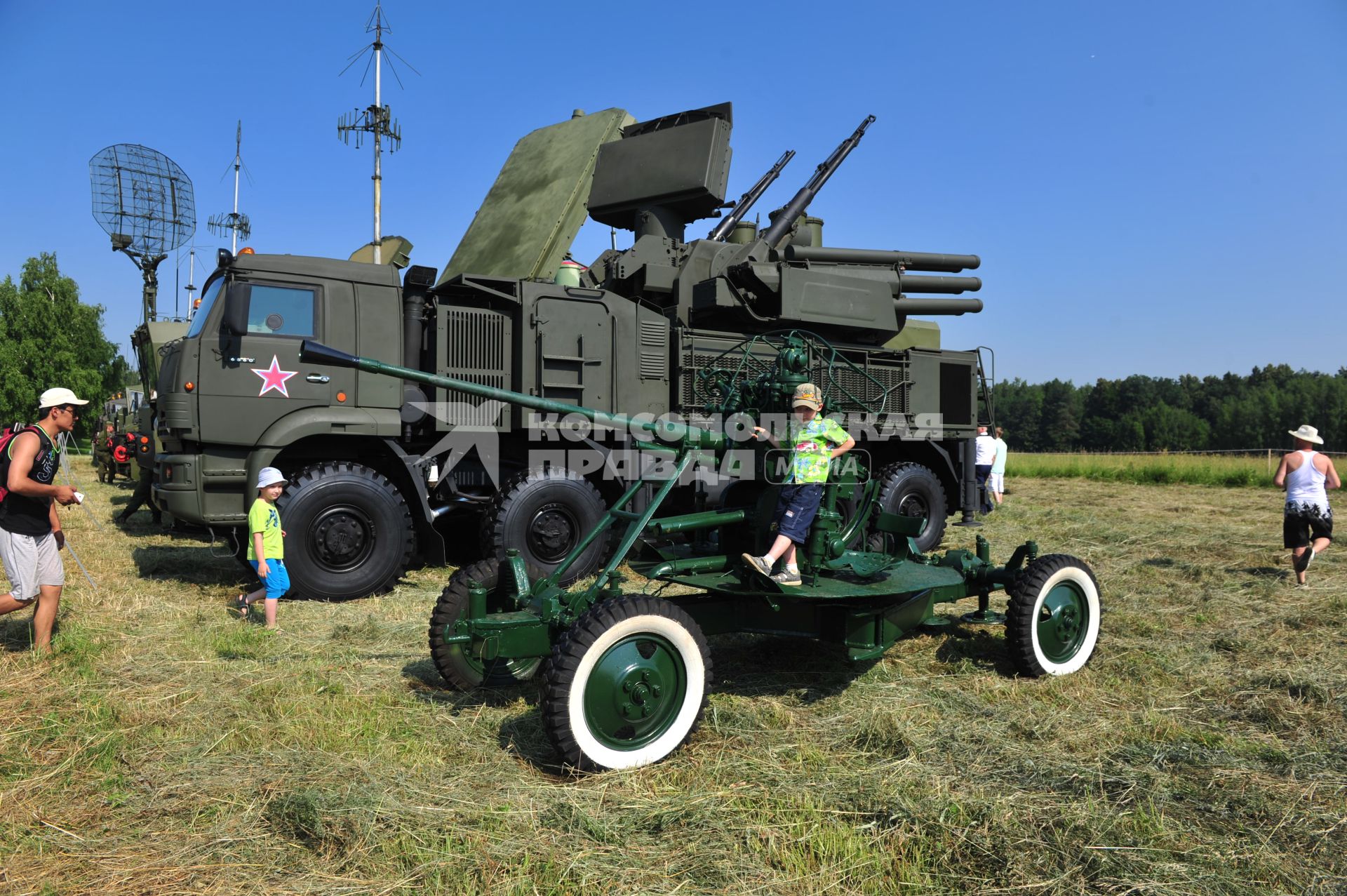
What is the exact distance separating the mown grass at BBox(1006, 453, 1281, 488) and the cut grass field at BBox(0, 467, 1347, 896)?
70.0ft

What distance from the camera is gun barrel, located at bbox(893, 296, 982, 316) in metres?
11.2

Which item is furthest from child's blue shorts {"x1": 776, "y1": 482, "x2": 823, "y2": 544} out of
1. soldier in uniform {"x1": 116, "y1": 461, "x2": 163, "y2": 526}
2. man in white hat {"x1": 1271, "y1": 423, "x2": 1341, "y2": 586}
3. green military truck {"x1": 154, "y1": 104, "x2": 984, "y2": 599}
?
soldier in uniform {"x1": 116, "y1": 461, "x2": 163, "y2": 526}

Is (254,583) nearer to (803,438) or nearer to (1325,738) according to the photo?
(803,438)

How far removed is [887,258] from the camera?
37.1ft

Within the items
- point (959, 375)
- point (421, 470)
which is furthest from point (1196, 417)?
point (421, 470)

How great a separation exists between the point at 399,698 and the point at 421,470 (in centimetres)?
379

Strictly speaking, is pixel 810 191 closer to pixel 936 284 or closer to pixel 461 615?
pixel 936 284

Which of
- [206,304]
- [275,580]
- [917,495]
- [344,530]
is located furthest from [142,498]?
[917,495]

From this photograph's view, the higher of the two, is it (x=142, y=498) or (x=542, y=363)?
(x=542, y=363)

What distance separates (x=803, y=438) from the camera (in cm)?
507

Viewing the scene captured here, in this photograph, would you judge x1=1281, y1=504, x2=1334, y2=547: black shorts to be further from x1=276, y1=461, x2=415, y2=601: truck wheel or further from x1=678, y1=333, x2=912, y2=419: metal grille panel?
x1=276, y1=461, x2=415, y2=601: truck wheel

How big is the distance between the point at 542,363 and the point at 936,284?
18.2 feet

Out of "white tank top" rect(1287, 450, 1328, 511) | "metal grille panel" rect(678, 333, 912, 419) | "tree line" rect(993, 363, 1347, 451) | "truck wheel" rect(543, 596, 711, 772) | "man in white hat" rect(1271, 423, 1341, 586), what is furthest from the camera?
"tree line" rect(993, 363, 1347, 451)

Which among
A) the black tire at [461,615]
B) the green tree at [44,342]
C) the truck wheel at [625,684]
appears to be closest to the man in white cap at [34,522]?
the black tire at [461,615]
